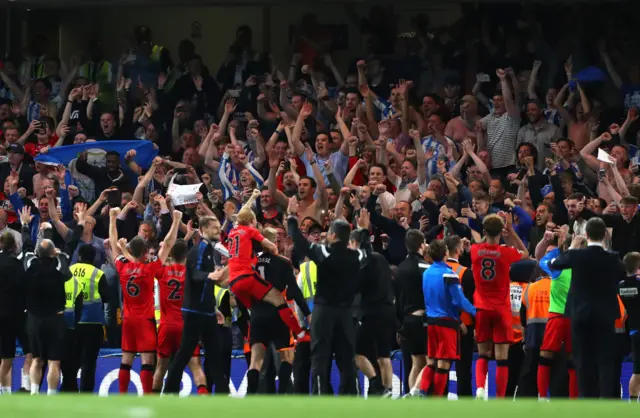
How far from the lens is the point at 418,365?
1728cm

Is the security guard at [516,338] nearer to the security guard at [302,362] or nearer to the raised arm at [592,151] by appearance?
the security guard at [302,362]

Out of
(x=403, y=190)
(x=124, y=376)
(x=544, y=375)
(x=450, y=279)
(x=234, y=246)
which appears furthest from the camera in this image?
(x=403, y=190)

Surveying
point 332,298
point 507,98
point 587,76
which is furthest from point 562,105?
point 332,298

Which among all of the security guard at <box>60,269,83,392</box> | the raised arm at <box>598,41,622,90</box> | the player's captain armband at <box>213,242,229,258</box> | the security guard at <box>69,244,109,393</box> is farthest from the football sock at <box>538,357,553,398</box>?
the raised arm at <box>598,41,622,90</box>

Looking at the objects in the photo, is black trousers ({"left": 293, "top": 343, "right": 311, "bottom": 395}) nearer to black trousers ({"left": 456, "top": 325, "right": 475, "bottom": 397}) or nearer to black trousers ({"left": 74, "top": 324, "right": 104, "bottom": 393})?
black trousers ({"left": 456, "top": 325, "right": 475, "bottom": 397})

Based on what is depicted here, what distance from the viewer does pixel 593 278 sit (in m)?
14.7

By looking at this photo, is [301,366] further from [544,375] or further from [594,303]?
[594,303]

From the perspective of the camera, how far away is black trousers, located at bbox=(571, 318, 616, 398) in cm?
1473

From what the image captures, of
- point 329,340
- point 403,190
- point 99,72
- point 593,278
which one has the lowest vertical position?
point 329,340

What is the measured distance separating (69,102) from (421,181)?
6.63 meters

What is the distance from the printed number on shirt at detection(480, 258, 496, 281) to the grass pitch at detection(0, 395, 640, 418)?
4.53m

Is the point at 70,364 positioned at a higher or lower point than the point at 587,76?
lower

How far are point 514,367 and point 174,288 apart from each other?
13.0 ft

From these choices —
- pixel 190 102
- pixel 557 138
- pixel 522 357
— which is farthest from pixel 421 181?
pixel 190 102
